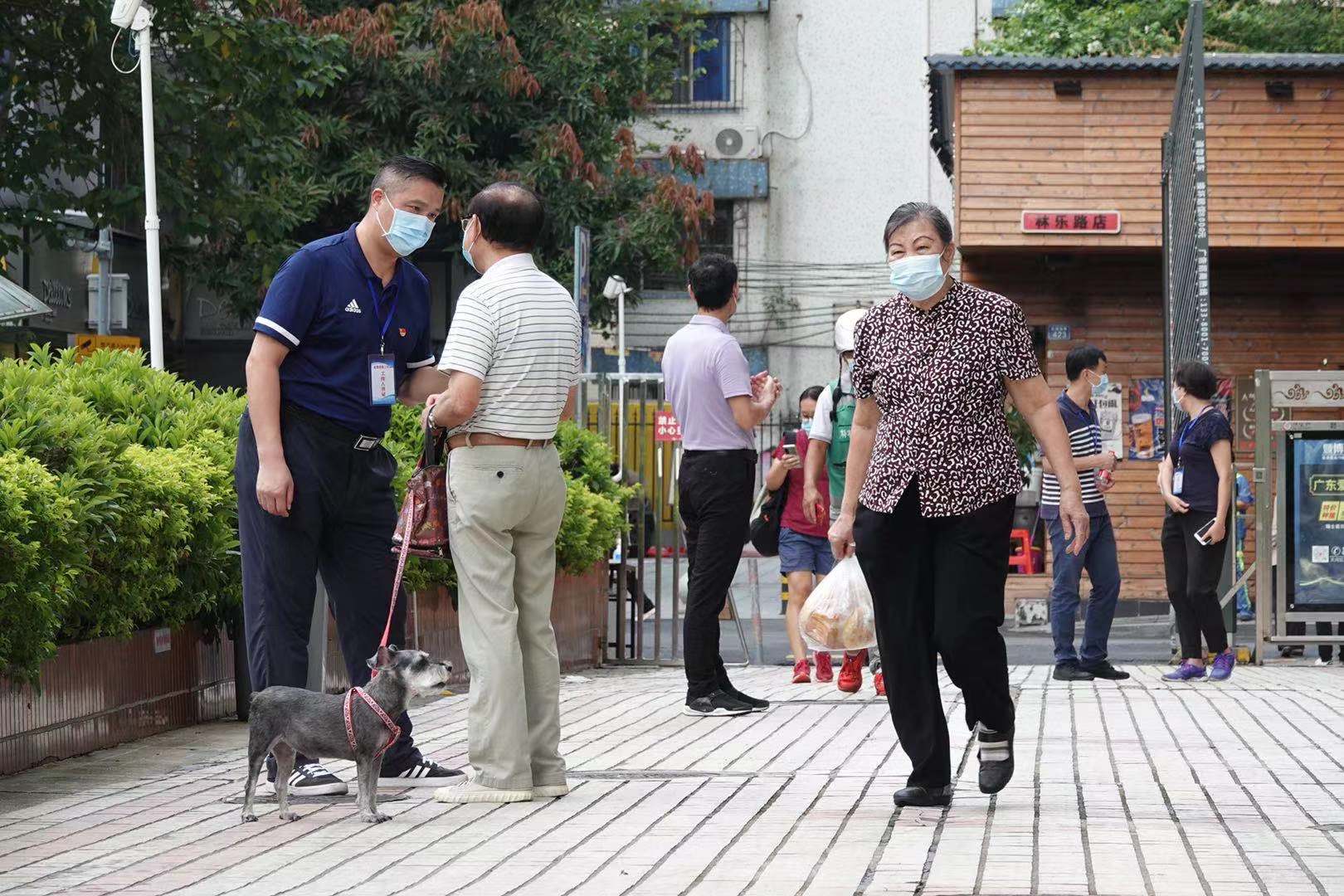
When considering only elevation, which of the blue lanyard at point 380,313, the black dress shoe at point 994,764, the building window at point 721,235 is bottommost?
the black dress shoe at point 994,764

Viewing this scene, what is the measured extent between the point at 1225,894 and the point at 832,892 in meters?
0.92

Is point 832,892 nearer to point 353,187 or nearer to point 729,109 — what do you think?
point 353,187

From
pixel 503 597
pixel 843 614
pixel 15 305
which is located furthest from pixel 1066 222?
pixel 503 597

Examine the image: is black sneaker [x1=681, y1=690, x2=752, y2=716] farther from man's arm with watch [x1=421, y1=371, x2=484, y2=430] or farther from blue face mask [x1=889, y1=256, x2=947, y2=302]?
blue face mask [x1=889, y1=256, x2=947, y2=302]

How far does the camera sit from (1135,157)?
71.4ft

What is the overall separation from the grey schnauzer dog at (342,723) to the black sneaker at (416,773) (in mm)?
767

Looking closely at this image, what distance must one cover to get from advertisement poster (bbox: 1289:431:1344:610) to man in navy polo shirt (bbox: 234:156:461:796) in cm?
846

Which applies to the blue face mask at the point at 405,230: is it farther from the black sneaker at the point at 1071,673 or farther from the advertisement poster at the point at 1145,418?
the advertisement poster at the point at 1145,418

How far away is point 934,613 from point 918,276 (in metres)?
1.04

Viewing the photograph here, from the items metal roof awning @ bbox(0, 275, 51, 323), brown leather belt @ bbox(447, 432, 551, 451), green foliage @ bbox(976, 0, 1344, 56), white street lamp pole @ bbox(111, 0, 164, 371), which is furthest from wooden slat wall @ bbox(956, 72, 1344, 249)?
brown leather belt @ bbox(447, 432, 551, 451)

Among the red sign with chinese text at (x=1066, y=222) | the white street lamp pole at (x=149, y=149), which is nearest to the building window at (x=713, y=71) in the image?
the red sign with chinese text at (x=1066, y=222)

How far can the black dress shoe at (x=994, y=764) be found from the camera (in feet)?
20.0

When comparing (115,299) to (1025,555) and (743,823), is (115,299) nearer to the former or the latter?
(1025,555)

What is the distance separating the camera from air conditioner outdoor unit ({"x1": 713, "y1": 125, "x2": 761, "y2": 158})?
38656 mm
